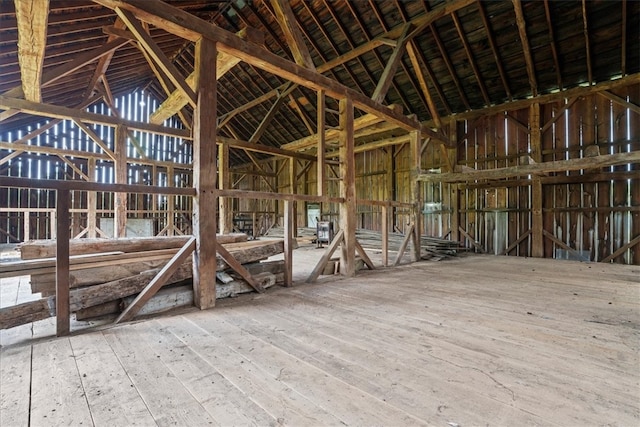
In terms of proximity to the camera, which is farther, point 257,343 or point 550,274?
point 550,274

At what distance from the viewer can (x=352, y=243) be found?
5.36 m

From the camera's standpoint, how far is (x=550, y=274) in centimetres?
550

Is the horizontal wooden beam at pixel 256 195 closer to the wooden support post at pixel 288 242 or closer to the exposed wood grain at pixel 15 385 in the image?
the wooden support post at pixel 288 242

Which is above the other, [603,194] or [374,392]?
[603,194]

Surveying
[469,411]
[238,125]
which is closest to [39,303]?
[469,411]

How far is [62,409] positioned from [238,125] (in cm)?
1483

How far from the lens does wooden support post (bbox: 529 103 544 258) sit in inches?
324

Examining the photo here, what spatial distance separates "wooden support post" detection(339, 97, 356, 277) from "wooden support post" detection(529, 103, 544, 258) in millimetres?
6059

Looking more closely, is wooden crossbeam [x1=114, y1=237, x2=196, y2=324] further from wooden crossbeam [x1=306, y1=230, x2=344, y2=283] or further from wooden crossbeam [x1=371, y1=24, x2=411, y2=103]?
wooden crossbeam [x1=371, y1=24, x2=411, y2=103]

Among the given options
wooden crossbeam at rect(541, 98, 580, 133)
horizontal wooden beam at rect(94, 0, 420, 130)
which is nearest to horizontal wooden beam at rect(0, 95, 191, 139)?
horizontal wooden beam at rect(94, 0, 420, 130)

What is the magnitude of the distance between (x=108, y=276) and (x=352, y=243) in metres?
3.61

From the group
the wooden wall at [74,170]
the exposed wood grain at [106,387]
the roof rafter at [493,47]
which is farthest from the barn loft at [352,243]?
the wooden wall at [74,170]

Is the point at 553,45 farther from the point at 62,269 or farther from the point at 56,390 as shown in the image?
the point at 56,390

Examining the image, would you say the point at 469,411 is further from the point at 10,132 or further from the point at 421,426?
the point at 10,132
